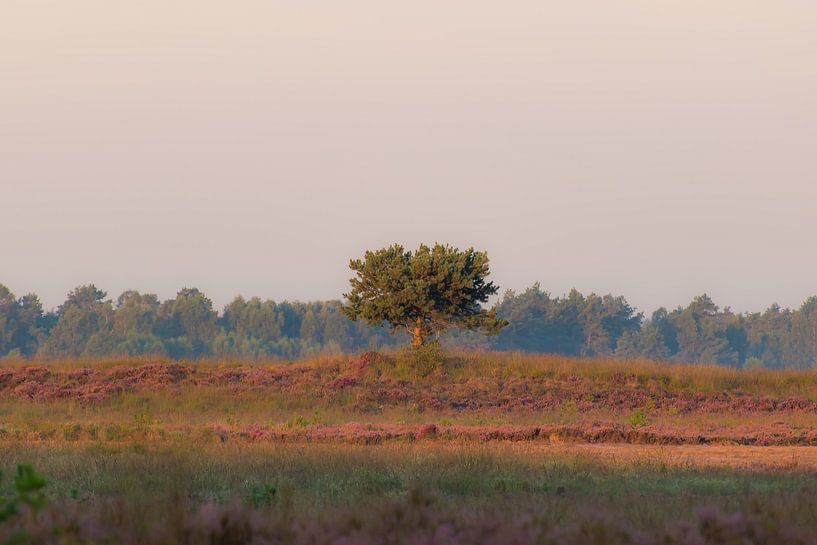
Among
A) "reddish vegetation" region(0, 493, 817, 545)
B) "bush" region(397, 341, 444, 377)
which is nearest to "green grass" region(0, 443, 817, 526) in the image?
"reddish vegetation" region(0, 493, 817, 545)

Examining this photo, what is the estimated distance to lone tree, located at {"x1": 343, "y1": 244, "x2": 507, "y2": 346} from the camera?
4300cm

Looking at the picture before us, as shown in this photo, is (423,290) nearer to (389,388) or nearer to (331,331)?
(389,388)

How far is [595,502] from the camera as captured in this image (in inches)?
435

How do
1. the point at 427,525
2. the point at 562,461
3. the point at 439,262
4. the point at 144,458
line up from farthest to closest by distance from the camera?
the point at 439,262, the point at 562,461, the point at 144,458, the point at 427,525

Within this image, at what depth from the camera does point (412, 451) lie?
1753 centimetres

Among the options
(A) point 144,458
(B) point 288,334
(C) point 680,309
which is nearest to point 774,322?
(C) point 680,309

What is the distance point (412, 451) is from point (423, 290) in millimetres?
25240

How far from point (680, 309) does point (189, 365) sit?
11799cm

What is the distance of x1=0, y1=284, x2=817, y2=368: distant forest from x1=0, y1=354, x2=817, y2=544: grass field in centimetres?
7406

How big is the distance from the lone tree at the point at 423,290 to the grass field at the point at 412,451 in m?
4.22

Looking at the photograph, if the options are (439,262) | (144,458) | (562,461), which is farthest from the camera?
(439,262)

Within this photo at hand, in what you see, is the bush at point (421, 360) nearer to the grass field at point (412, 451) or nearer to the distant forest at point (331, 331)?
the grass field at point (412, 451)

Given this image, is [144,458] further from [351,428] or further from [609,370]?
[609,370]

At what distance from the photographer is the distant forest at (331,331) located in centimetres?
11406
